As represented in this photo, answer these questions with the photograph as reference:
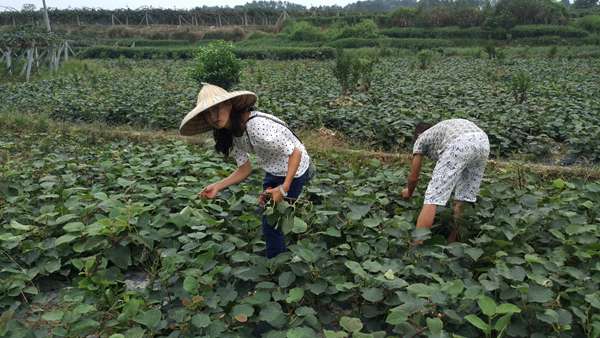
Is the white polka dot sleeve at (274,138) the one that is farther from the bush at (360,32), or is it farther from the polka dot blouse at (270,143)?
the bush at (360,32)

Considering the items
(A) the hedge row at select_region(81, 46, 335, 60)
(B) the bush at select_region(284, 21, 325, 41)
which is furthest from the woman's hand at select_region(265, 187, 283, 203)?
(B) the bush at select_region(284, 21, 325, 41)

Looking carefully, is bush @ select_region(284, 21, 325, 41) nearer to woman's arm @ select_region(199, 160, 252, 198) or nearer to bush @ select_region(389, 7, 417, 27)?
bush @ select_region(389, 7, 417, 27)

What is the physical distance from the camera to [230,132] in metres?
2.78

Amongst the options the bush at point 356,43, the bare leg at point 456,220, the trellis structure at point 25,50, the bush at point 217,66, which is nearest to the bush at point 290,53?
the bush at point 356,43

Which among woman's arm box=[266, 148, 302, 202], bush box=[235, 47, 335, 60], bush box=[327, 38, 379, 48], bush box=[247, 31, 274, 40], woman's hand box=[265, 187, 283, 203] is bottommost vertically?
woman's hand box=[265, 187, 283, 203]

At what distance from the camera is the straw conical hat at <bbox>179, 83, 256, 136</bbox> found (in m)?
2.60

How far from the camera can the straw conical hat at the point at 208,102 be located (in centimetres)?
260

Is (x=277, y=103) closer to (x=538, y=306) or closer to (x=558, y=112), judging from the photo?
(x=558, y=112)

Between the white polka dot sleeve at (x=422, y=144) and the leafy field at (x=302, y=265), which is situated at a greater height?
the white polka dot sleeve at (x=422, y=144)

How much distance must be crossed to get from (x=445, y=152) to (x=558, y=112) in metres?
4.64

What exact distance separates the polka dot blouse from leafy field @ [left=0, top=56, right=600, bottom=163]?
3369 mm

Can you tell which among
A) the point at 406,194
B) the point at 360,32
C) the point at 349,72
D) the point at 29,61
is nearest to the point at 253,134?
the point at 406,194

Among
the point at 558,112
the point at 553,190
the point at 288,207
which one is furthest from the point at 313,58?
the point at 288,207

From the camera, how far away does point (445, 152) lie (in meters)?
3.23
